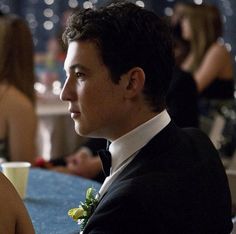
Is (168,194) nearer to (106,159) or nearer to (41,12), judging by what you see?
(106,159)

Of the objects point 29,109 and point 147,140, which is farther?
point 29,109

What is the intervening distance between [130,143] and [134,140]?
0.01 m

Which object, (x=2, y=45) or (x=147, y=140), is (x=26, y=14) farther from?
(x=147, y=140)

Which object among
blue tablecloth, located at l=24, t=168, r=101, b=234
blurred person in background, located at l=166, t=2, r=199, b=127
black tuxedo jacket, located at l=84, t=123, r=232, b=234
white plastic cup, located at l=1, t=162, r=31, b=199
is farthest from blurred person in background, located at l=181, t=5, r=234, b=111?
black tuxedo jacket, located at l=84, t=123, r=232, b=234

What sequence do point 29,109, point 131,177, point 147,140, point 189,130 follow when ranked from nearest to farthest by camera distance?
point 131,177 → point 147,140 → point 189,130 → point 29,109

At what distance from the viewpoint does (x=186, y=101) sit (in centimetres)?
319

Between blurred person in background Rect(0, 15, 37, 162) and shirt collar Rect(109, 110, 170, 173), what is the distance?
1.61 meters

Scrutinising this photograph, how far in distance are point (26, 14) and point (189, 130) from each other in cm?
552

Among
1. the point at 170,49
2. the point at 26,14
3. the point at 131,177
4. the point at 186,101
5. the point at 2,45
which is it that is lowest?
the point at 26,14

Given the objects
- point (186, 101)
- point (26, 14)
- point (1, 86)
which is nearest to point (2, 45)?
point (1, 86)

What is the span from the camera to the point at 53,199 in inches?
82.0

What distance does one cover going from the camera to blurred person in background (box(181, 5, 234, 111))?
16.2 feet

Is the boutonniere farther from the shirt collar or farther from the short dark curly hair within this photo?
the short dark curly hair

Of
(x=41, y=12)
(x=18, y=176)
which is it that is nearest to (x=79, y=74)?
(x=18, y=176)
